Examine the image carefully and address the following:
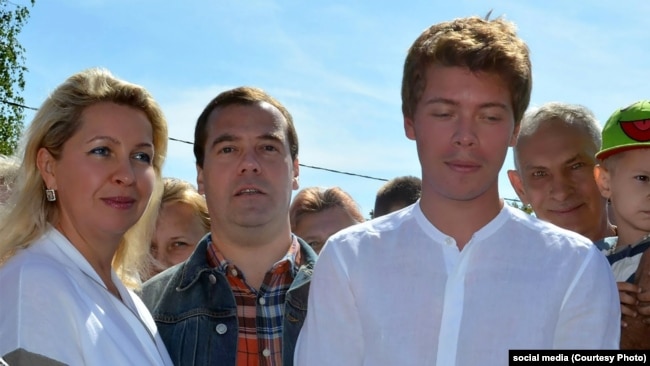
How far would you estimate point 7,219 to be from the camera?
10.7ft

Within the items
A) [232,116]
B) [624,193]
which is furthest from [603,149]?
[232,116]

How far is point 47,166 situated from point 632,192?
2.34m

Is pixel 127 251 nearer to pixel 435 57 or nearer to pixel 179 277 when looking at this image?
pixel 179 277

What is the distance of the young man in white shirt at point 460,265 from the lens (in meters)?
2.52

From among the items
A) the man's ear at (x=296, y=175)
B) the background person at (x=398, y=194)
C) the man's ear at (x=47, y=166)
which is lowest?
the man's ear at (x=47, y=166)

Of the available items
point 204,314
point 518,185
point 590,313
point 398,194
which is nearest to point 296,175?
point 204,314

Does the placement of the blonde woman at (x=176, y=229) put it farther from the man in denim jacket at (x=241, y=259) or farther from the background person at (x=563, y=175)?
the background person at (x=563, y=175)

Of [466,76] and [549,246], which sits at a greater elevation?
[466,76]

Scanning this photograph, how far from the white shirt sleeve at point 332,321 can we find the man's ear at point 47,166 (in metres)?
1.25

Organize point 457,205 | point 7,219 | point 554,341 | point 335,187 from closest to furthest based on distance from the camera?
point 554,341 → point 457,205 → point 7,219 → point 335,187

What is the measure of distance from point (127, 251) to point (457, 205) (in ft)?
5.75

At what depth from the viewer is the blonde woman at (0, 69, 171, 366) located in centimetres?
293

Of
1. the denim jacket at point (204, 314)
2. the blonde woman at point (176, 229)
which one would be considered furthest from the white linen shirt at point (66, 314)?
the blonde woman at point (176, 229)

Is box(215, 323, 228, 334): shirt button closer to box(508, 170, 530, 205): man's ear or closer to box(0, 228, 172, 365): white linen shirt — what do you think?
box(0, 228, 172, 365): white linen shirt
